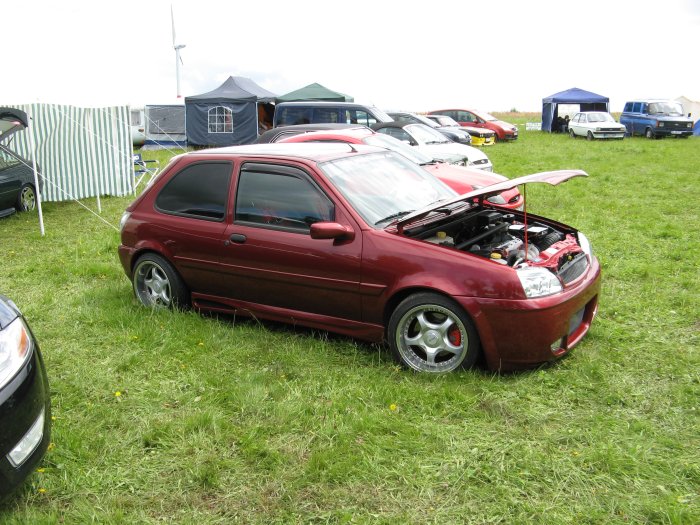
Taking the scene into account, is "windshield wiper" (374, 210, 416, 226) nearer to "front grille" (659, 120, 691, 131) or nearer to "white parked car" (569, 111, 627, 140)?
"white parked car" (569, 111, 627, 140)

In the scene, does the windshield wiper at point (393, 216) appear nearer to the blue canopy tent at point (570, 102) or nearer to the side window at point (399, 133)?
the side window at point (399, 133)

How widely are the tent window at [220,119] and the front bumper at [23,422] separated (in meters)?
21.6

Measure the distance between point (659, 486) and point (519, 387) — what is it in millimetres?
1129

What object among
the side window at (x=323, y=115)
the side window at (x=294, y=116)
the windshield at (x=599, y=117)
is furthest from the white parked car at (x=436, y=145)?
the windshield at (x=599, y=117)

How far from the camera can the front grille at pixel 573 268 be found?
14.5 ft

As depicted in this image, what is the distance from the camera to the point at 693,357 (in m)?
4.58

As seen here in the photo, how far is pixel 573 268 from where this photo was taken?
15.0ft

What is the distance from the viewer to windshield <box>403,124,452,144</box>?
14.2m

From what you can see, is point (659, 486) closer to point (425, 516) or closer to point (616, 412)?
point (616, 412)

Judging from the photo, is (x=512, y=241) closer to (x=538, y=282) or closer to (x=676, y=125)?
(x=538, y=282)

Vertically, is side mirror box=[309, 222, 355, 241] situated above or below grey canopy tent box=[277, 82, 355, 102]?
below

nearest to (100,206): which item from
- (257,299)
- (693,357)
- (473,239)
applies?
(257,299)

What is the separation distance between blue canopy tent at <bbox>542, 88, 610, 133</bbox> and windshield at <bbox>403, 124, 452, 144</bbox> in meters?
21.6

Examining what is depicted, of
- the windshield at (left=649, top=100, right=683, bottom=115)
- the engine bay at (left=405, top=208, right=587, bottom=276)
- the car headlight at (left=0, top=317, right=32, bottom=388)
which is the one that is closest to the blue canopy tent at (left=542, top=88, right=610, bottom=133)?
the windshield at (left=649, top=100, right=683, bottom=115)
